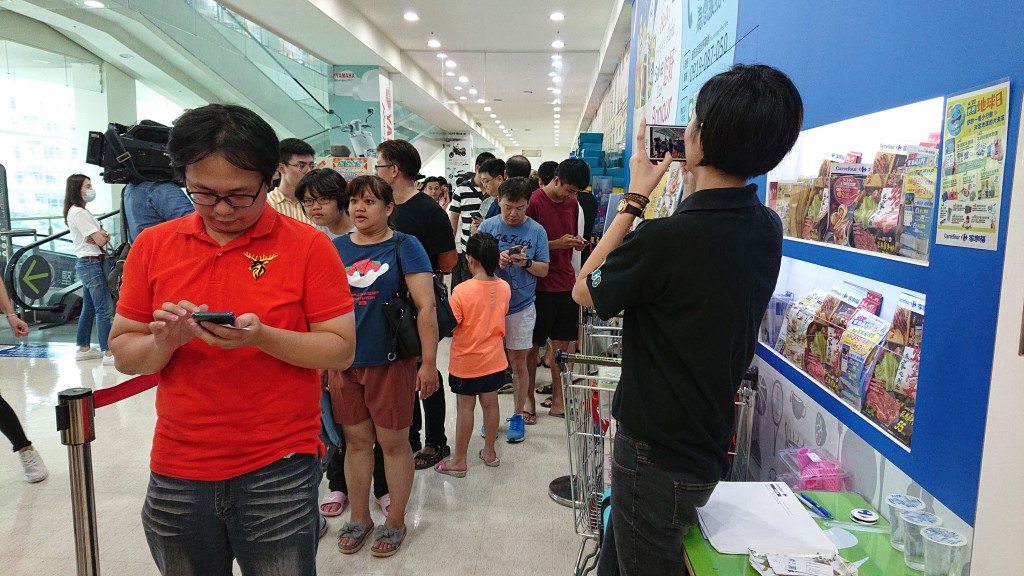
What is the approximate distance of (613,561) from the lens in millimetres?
1521

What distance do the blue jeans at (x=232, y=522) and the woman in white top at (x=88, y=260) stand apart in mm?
5041

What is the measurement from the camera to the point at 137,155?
259cm

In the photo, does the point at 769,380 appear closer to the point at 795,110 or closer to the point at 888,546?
the point at 888,546

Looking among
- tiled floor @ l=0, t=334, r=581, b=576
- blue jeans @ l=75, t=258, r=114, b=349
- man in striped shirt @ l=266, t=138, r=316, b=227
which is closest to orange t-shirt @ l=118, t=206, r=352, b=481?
tiled floor @ l=0, t=334, r=581, b=576

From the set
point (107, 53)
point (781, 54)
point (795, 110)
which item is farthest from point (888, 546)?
point (107, 53)

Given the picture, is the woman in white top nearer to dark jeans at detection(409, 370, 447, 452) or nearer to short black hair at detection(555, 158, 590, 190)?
dark jeans at detection(409, 370, 447, 452)

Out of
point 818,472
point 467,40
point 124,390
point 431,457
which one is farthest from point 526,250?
point 467,40

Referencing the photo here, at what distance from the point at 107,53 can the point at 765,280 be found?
9.24 meters

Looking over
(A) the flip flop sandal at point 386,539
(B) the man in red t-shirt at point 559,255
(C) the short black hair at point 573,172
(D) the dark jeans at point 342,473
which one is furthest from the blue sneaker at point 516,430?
(C) the short black hair at point 573,172

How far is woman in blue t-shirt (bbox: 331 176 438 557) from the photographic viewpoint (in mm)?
2344

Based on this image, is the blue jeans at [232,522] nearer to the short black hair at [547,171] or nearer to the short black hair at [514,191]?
the short black hair at [514,191]

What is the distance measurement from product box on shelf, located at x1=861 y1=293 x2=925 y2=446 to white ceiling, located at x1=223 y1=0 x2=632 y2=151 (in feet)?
19.5

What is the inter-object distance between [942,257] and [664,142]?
684 millimetres

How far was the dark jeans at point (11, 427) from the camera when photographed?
306 centimetres
